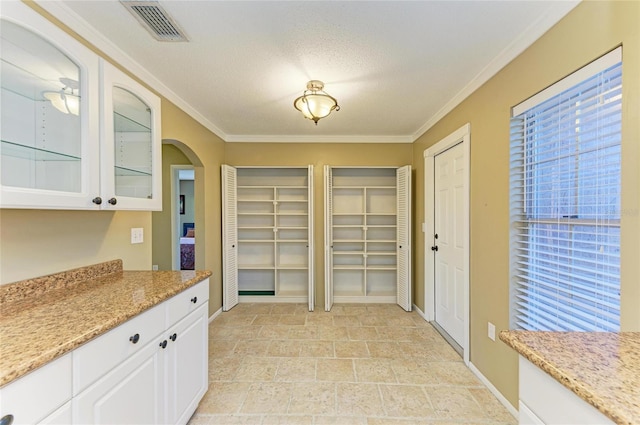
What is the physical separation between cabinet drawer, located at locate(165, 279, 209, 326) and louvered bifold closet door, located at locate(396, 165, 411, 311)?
2.69 meters

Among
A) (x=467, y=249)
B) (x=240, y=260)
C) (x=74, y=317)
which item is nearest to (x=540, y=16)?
(x=467, y=249)

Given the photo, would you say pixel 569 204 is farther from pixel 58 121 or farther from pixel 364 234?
pixel 58 121

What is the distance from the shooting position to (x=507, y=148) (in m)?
1.84

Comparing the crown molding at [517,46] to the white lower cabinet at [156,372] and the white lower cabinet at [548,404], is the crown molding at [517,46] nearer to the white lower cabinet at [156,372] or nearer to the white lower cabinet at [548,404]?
the white lower cabinet at [548,404]

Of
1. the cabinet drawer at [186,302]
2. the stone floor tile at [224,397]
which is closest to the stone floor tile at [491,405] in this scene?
the stone floor tile at [224,397]

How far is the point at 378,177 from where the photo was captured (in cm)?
405

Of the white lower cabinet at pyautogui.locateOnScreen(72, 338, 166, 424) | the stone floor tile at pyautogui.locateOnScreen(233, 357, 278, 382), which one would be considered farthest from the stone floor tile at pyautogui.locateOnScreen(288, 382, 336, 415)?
the white lower cabinet at pyautogui.locateOnScreen(72, 338, 166, 424)

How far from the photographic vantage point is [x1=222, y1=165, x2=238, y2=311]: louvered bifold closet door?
3621 millimetres

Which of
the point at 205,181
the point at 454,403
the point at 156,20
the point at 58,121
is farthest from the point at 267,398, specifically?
the point at 156,20

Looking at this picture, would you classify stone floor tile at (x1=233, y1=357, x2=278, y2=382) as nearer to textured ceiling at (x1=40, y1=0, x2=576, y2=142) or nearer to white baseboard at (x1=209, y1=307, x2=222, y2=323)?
white baseboard at (x1=209, y1=307, x2=222, y2=323)

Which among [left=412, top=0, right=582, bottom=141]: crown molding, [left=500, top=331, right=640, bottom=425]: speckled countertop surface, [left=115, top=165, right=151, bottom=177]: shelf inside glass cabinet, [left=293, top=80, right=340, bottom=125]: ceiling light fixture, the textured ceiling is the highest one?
the textured ceiling

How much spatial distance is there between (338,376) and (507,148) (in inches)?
87.9

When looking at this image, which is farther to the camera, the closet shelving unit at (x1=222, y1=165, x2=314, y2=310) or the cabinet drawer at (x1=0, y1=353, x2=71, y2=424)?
the closet shelving unit at (x1=222, y1=165, x2=314, y2=310)

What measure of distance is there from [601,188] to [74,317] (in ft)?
8.13
